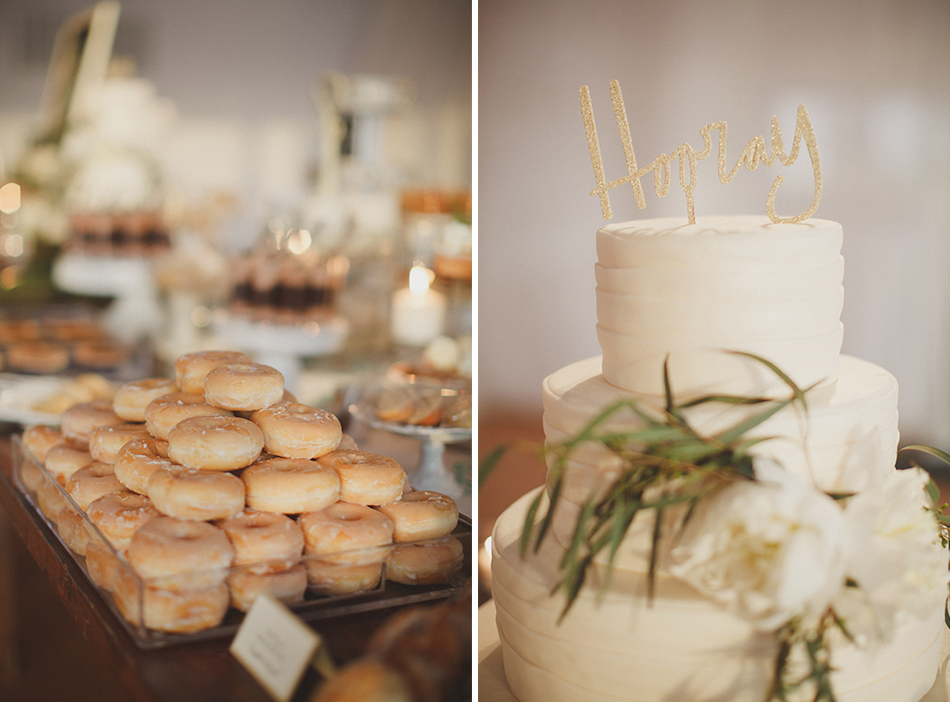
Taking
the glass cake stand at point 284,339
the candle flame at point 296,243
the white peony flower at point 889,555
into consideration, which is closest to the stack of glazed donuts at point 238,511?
the white peony flower at point 889,555

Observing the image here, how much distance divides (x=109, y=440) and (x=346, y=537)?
598 millimetres

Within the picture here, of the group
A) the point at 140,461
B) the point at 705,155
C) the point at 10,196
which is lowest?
the point at 140,461

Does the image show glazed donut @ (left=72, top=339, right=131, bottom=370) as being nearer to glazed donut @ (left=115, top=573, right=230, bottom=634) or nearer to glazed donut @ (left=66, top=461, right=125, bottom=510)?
glazed donut @ (left=66, top=461, right=125, bottom=510)

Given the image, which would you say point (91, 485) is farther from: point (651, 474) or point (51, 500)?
point (651, 474)

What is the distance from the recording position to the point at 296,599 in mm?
1088

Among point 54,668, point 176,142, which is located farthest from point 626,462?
point 176,142

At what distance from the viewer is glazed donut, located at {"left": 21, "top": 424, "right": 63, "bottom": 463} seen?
64.4 inches

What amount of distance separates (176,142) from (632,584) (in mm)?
5226

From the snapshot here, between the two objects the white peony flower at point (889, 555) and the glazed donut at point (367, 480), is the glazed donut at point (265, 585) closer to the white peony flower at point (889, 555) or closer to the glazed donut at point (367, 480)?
the glazed donut at point (367, 480)

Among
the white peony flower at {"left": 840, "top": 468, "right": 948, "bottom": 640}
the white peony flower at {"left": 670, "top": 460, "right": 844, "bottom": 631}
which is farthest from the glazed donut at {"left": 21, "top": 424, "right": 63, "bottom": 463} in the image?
the white peony flower at {"left": 840, "top": 468, "right": 948, "bottom": 640}

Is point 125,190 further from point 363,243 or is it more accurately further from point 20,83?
point 363,243

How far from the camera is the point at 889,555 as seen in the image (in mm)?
906

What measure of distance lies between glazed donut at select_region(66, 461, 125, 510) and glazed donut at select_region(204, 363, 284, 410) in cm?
22

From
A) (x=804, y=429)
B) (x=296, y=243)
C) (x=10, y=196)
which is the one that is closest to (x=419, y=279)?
(x=296, y=243)
